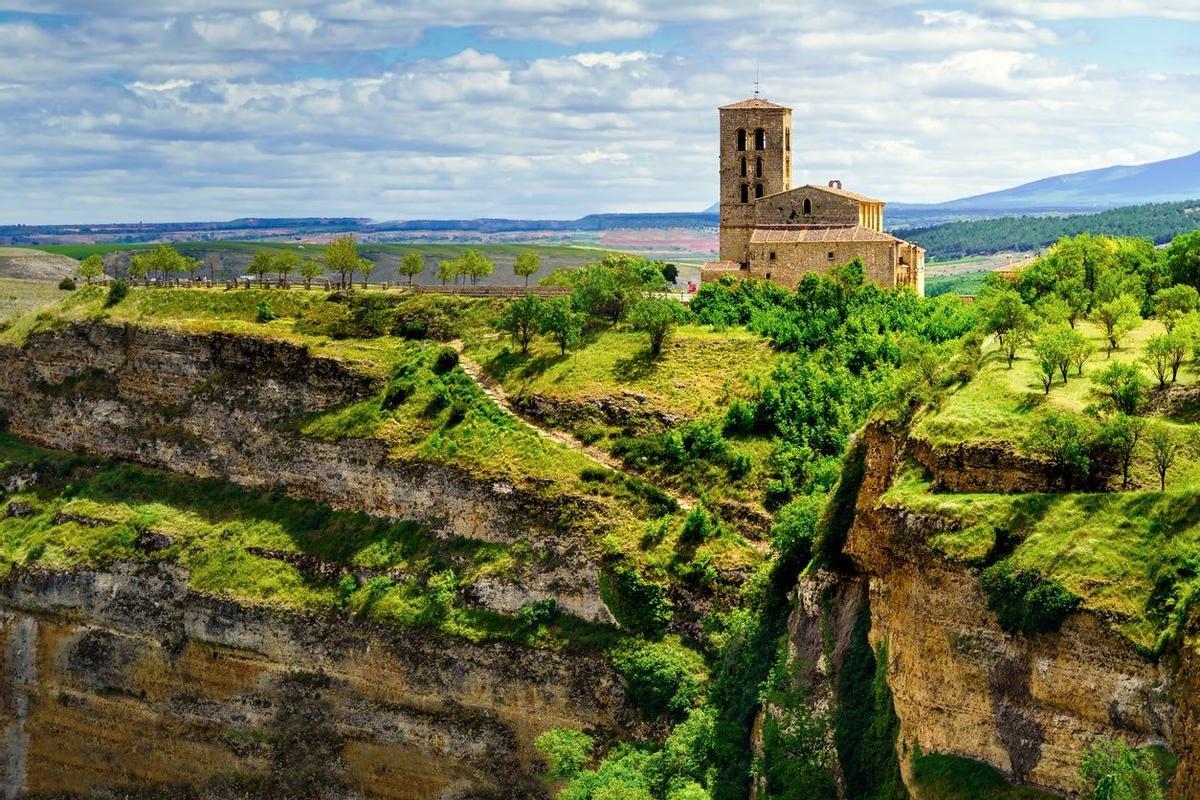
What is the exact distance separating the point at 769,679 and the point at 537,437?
67.9 ft

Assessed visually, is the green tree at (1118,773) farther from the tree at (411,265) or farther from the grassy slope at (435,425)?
the tree at (411,265)

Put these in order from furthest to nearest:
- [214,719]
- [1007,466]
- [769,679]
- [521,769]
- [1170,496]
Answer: [214,719], [521,769], [769,679], [1007,466], [1170,496]

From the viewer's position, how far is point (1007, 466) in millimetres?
43906

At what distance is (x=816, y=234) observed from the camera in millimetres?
83625

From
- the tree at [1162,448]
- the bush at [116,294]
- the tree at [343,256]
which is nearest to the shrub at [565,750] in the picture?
the tree at [1162,448]

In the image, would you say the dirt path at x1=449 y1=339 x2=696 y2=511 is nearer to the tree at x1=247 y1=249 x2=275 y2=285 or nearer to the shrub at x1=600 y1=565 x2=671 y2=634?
the shrub at x1=600 y1=565 x2=671 y2=634

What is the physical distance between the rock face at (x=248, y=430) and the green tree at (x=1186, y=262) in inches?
1008

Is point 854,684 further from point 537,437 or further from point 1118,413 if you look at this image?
point 537,437

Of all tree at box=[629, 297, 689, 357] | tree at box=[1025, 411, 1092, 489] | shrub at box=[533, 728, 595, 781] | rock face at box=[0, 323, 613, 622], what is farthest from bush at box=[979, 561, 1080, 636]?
tree at box=[629, 297, 689, 357]

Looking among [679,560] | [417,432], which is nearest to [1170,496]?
[679,560]

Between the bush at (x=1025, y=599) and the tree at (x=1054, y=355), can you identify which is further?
the tree at (x=1054, y=355)

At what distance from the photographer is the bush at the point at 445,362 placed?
262 feet

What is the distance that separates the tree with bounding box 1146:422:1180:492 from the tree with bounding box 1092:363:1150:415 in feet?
7.30

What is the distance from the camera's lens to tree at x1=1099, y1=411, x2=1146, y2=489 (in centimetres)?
4291
